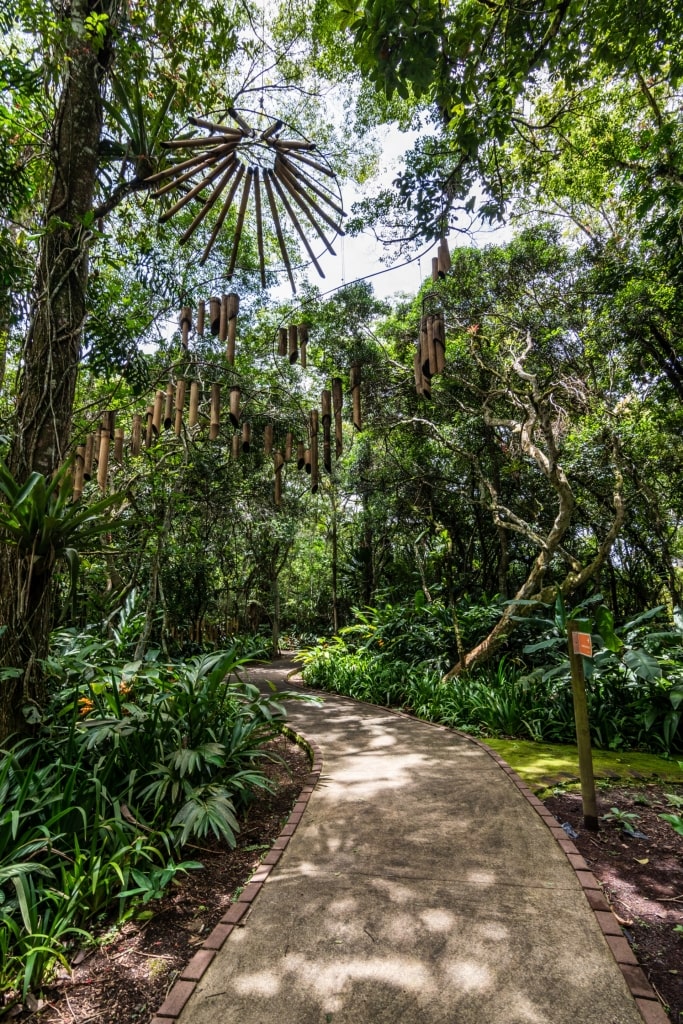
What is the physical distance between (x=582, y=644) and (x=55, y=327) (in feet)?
13.4

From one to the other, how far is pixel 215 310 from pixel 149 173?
1597 mm

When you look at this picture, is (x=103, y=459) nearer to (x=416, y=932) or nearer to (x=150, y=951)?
(x=150, y=951)

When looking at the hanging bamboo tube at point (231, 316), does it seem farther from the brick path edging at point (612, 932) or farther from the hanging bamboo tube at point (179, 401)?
the brick path edging at point (612, 932)

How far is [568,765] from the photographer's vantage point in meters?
4.19

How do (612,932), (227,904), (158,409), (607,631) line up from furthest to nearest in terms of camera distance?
(607,631) < (158,409) < (227,904) < (612,932)

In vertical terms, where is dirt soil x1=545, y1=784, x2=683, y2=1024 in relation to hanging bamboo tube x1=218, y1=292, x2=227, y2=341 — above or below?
below

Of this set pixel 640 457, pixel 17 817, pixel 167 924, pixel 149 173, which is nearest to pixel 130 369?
pixel 149 173

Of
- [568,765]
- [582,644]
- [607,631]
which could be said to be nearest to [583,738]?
[582,644]

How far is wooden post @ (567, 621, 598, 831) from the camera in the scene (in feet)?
10.1

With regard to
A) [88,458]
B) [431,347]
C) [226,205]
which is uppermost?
[226,205]

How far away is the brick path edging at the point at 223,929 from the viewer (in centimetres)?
174

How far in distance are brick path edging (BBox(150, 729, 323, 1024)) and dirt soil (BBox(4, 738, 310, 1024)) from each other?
77mm

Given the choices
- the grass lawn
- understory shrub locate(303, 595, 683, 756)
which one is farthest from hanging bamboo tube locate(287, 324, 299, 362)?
the grass lawn

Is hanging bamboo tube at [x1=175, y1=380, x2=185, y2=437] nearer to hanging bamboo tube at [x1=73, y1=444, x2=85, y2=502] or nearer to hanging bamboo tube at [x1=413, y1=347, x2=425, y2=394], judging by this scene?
hanging bamboo tube at [x1=73, y1=444, x2=85, y2=502]
